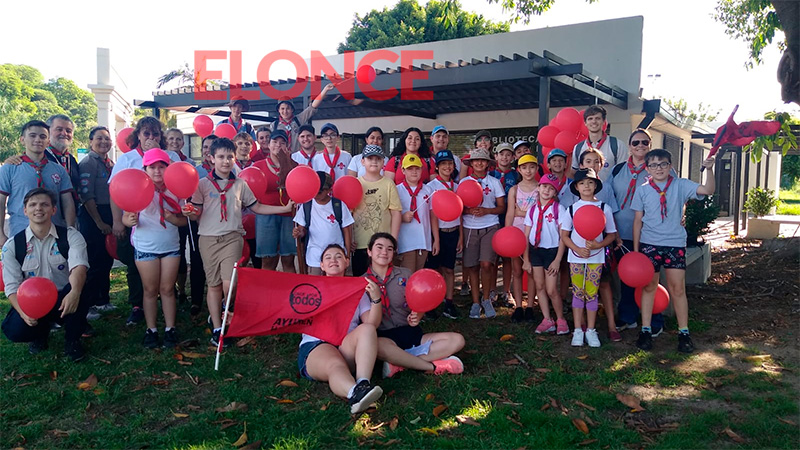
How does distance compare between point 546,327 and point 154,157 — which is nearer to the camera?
point 154,157

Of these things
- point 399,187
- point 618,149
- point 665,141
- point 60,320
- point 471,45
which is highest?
point 471,45

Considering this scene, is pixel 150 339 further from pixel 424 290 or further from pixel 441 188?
pixel 441 188

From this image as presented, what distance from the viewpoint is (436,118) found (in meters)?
12.0

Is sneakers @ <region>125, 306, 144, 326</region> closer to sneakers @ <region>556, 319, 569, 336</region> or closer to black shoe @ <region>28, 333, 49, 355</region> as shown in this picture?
black shoe @ <region>28, 333, 49, 355</region>

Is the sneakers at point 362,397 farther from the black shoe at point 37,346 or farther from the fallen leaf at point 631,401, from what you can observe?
the black shoe at point 37,346

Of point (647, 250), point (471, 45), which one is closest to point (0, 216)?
point (647, 250)

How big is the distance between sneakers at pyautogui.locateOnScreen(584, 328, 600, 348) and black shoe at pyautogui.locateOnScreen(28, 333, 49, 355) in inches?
177

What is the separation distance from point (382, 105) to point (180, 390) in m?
7.58

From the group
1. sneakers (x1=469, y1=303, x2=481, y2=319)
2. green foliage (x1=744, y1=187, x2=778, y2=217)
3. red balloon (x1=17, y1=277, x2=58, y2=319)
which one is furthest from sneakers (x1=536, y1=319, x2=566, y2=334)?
green foliage (x1=744, y1=187, x2=778, y2=217)

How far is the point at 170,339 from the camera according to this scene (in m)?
4.31

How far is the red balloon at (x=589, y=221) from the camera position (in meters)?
3.98

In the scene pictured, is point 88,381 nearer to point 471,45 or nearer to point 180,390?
point 180,390

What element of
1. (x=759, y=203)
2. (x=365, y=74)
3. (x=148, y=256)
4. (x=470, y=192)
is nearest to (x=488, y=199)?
(x=470, y=192)

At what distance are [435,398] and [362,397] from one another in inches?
21.0
